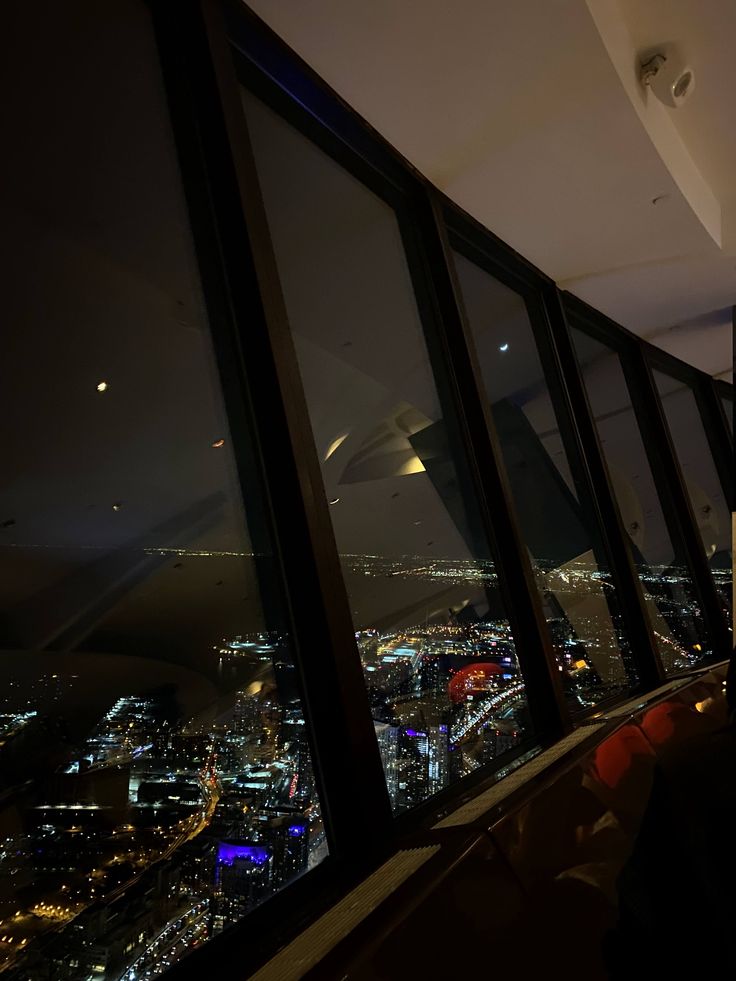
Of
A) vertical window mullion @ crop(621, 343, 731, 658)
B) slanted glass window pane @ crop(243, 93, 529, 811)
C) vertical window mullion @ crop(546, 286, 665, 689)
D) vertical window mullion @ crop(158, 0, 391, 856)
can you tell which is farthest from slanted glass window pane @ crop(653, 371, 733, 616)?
vertical window mullion @ crop(158, 0, 391, 856)

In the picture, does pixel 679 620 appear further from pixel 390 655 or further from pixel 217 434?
pixel 217 434

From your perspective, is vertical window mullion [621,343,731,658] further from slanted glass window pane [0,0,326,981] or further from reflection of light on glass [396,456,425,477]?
slanted glass window pane [0,0,326,981]

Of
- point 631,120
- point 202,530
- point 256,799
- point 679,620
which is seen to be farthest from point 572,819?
point 679,620

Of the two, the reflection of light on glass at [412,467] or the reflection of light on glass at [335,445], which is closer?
the reflection of light on glass at [335,445]

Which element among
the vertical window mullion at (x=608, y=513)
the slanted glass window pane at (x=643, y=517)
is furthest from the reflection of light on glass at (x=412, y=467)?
the slanted glass window pane at (x=643, y=517)

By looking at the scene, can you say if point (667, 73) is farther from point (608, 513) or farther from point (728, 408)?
point (728, 408)

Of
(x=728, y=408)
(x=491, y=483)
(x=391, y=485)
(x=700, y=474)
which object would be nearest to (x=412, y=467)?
(x=391, y=485)

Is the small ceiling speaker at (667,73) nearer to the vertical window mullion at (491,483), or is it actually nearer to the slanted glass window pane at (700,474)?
the vertical window mullion at (491,483)
